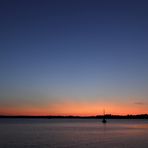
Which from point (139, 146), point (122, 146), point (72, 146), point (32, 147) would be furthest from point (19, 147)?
point (139, 146)

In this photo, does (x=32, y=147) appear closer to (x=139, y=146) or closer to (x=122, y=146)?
(x=122, y=146)

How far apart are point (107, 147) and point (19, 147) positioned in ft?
46.8

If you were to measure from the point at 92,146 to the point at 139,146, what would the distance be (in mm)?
8189

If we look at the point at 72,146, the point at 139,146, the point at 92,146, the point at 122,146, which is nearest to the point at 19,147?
the point at 72,146

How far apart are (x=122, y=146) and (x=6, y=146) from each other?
1922 centimetres

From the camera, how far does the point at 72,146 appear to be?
170 ft

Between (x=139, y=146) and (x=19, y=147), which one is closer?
(x=19, y=147)

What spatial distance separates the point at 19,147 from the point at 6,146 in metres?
2.25

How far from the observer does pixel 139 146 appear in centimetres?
5291

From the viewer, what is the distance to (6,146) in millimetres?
50156

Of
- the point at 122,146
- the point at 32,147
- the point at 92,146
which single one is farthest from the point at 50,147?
the point at 122,146

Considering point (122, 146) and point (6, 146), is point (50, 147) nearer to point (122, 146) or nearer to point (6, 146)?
point (6, 146)

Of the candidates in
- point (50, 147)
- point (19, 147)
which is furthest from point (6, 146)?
point (50, 147)

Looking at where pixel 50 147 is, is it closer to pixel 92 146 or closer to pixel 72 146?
pixel 72 146
